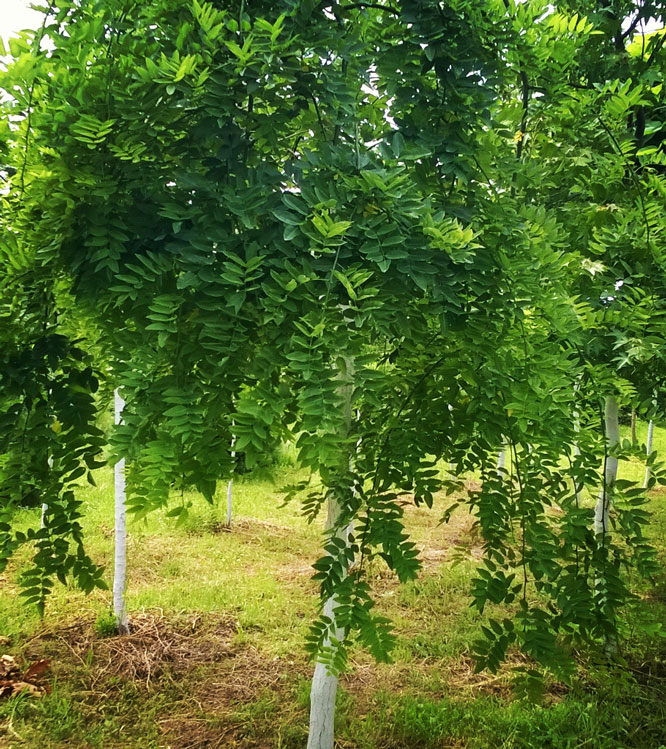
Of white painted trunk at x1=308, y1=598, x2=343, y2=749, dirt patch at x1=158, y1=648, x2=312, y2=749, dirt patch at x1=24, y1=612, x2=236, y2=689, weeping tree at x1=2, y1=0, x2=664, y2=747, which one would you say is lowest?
dirt patch at x1=158, y1=648, x2=312, y2=749

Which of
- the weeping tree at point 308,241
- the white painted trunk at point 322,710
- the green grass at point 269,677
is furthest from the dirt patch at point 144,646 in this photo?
the weeping tree at point 308,241

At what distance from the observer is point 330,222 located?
1100mm

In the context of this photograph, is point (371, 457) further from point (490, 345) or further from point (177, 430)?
point (177, 430)

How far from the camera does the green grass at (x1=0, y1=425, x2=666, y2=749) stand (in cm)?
340

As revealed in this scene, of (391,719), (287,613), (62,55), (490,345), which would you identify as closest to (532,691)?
(490,345)

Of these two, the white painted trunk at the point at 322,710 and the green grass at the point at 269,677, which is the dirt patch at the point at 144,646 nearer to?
the green grass at the point at 269,677

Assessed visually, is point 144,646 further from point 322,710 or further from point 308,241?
point 308,241

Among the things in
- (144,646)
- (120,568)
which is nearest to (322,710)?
(144,646)

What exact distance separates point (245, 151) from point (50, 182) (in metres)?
0.42

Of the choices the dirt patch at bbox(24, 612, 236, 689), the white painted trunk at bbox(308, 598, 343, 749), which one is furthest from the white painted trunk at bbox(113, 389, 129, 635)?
the white painted trunk at bbox(308, 598, 343, 749)

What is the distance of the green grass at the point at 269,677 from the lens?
11.1ft

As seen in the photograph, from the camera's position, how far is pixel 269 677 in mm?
4105

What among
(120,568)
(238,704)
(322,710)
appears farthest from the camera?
(120,568)

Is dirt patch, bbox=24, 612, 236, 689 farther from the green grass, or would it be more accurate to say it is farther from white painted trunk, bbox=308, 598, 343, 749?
white painted trunk, bbox=308, 598, 343, 749
